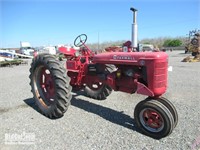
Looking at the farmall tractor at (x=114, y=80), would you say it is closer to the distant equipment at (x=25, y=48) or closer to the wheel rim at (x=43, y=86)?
the wheel rim at (x=43, y=86)

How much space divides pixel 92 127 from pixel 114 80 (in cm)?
105

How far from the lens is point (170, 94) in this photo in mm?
6590

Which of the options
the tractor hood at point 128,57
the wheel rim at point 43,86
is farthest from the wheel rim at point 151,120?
the wheel rim at point 43,86

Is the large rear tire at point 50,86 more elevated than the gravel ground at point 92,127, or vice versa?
the large rear tire at point 50,86

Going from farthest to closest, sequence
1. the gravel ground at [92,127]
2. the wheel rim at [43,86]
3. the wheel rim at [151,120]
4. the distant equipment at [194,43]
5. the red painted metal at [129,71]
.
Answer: the distant equipment at [194,43], the wheel rim at [43,86], the red painted metal at [129,71], the wheel rim at [151,120], the gravel ground at [92,127]

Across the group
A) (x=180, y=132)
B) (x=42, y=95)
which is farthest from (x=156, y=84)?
(x=42, y=95)

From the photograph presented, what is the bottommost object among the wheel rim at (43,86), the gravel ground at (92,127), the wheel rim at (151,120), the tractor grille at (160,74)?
the gravel ground at (92,127)

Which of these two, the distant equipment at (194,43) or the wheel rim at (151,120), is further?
the distant equipment at (194,43)

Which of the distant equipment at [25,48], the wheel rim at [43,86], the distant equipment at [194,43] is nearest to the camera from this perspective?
the wheel rim at [43,86]

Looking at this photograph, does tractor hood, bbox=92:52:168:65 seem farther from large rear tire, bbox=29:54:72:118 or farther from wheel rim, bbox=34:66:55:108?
wheel rim, bbox=34:66:55:108

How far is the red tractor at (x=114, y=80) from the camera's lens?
379 cm

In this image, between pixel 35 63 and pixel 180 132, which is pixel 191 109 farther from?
pixel 35 63

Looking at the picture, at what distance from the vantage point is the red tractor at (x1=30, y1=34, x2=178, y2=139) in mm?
3795

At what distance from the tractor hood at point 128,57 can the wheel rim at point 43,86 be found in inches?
45.6
